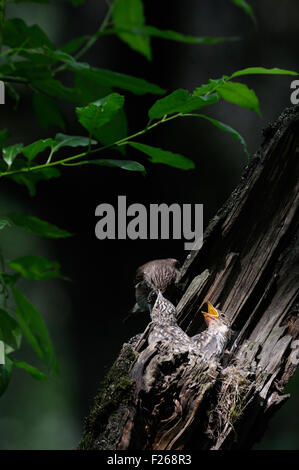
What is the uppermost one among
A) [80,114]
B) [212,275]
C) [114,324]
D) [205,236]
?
[80,114]

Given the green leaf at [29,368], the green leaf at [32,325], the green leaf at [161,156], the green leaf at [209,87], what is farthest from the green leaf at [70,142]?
the green leaf at [29,368]

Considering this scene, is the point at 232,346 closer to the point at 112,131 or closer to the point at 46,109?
the point at 112,131

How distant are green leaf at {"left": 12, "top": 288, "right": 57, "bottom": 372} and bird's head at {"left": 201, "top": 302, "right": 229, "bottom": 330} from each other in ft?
1.56

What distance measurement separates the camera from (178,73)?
3.51 metres

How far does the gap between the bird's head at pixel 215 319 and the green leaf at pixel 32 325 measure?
18.7 inches

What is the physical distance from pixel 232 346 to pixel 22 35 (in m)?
1.03

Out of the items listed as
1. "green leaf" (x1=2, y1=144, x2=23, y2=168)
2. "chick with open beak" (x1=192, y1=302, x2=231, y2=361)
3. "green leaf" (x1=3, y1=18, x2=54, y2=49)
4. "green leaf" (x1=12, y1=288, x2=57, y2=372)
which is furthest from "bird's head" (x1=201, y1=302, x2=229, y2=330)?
"green leaf" (x1=3, y1=18, x2=54, y2=49)

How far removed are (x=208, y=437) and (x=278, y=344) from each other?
12.5 inches

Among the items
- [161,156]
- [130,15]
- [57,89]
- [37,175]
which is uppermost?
[130,15]

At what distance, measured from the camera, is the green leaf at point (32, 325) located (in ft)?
3.90

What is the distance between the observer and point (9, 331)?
1.14 metres

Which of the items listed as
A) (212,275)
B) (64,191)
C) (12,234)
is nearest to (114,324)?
(64,191)

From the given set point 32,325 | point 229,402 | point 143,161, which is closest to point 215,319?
point 229,402

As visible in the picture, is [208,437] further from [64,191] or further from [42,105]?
[64,191]
